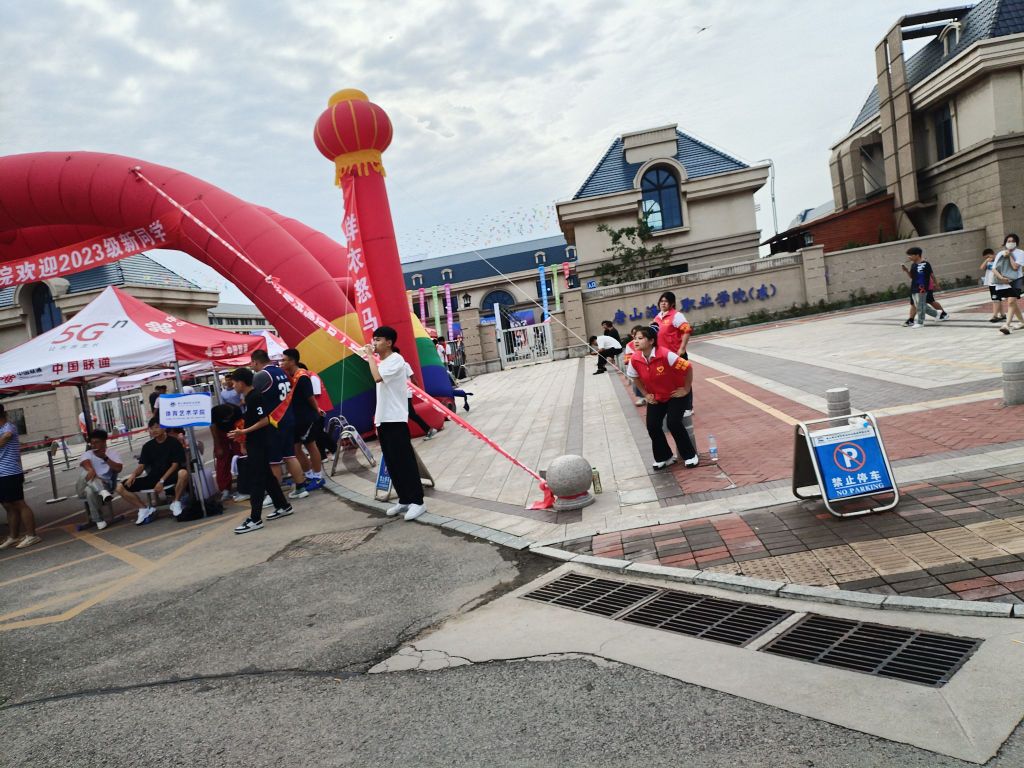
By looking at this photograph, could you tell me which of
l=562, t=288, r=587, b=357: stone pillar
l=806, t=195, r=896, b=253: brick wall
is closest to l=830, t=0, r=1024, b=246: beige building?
l=806, t=195, r=896, b=253: brick wall

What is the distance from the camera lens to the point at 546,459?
8.73 m

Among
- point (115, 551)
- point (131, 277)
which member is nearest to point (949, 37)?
point (115, 551)

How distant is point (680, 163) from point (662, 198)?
219 cm

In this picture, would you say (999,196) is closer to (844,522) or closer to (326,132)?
(326,132)

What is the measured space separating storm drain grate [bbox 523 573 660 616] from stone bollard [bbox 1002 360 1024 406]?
498 centimetres

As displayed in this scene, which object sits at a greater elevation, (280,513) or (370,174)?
(370,174)

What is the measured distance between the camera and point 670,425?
6922 millimetres

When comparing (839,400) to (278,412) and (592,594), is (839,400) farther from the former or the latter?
(278,412)

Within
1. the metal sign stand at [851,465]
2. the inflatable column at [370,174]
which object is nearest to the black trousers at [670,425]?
the metal sign stand at [851,465]

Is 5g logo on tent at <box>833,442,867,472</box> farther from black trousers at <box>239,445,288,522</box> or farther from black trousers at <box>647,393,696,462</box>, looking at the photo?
Answer: black trousers at <box>239,445,288,522</box>

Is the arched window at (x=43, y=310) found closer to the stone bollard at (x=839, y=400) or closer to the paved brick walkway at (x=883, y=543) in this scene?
the paved brick walkway at (x=883, y=543)

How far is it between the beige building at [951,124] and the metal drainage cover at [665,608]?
98.2 ft

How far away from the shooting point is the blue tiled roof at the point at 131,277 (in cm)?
3064

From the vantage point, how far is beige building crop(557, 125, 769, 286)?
37781 mm
